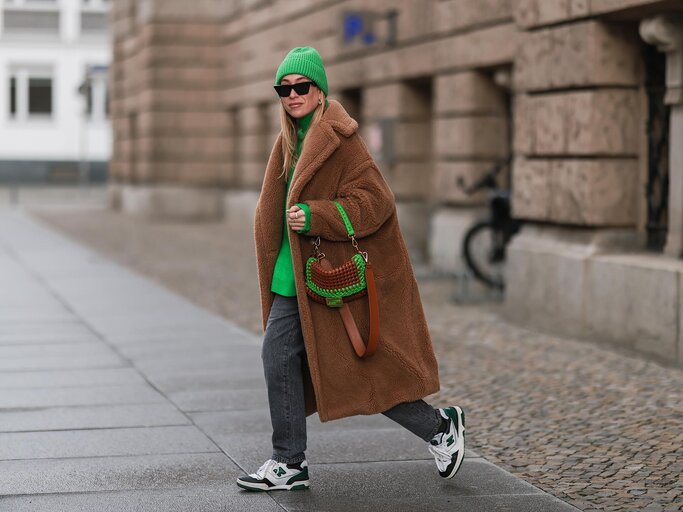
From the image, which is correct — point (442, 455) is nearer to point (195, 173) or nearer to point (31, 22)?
point (195, 173)

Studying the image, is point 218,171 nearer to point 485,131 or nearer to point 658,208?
point 485,131

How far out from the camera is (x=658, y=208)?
992 centimetres

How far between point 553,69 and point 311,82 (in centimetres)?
521

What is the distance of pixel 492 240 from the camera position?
13.3 metres

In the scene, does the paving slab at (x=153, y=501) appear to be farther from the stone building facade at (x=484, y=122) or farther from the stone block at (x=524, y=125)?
the stone block at (x=524, y=125)

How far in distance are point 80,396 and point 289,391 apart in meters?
2.60

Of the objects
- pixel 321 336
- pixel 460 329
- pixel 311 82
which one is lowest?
pixel 460 329

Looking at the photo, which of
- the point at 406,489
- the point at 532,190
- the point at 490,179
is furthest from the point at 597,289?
the point at 406,489

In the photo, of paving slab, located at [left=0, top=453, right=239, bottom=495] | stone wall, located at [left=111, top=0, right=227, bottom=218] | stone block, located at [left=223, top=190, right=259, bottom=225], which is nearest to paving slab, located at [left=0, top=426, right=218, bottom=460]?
paving slab, located at [left=0, top=453, right=239, bottom=495]

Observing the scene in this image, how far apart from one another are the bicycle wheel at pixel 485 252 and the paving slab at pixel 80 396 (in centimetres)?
571

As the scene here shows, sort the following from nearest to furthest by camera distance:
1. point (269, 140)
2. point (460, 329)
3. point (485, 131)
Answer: point (460, 329) < point (485, 131) < point (269, 140)

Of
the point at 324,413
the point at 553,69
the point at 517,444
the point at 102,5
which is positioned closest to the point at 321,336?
the point at 324,413

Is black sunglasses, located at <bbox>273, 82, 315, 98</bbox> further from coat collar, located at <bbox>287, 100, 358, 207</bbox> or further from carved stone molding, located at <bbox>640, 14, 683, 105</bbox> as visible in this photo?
carved stone molding, located at <bbox>640, 14, 683, 105</bbox>

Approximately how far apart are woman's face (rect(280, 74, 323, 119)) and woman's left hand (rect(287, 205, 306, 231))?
1.33 ft
